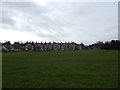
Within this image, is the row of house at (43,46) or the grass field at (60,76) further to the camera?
the row of house at (43,46)

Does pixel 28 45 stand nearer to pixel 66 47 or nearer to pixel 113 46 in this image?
pixel 66 47

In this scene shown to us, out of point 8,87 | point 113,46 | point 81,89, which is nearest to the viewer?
point 81,89

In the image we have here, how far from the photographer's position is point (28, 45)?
135250 millimetres

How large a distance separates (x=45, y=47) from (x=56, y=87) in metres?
132

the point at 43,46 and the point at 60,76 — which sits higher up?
the point at 43,46

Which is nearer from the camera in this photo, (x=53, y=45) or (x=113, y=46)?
(x=113, y=46)

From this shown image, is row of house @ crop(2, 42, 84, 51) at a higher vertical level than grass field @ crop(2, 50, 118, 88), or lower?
higher

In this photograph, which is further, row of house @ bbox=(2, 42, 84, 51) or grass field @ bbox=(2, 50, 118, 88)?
row of house @ bbox=(2, 42, 84, 51)

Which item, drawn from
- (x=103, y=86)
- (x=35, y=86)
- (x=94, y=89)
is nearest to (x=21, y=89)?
(x=35, y=86)

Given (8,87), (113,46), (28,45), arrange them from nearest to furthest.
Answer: (8,87)
(113,46)
(28,45)

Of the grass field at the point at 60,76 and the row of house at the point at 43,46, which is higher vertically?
the row of house at the point at 43,46

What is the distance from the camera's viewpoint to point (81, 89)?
7.80m

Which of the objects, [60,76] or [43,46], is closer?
[60,76]

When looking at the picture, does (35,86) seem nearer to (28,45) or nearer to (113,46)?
(113,46)
